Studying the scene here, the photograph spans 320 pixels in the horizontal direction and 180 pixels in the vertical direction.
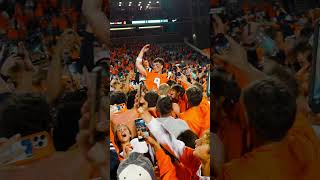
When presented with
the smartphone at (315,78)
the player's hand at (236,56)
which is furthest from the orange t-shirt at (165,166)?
the smartphone at (315,78)

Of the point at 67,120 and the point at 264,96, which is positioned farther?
the point at 264,96

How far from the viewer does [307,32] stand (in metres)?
3.17

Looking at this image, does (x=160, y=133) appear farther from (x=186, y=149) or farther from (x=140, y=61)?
(x=140, y=61)

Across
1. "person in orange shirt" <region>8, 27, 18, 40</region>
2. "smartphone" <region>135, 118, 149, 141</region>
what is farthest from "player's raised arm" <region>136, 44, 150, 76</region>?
"person in orange shirt" <region>8, 27, 18, 40</region>

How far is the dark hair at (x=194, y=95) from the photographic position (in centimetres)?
366

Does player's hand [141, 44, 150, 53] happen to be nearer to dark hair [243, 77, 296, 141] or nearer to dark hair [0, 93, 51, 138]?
dark hair [243, 77, 296, 141]

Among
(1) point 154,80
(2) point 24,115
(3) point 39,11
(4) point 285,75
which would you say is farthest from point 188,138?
(3) point 39,11

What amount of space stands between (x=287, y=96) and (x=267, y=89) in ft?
0.52

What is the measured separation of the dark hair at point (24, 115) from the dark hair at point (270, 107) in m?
1.41

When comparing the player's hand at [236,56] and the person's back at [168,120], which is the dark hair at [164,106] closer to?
the person's back at [168,120]

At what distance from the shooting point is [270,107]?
321 cm

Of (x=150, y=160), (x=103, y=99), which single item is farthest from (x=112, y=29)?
(x=150, y=160)

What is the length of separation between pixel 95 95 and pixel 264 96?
120 cm

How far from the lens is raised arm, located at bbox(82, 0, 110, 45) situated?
296 centimetres
